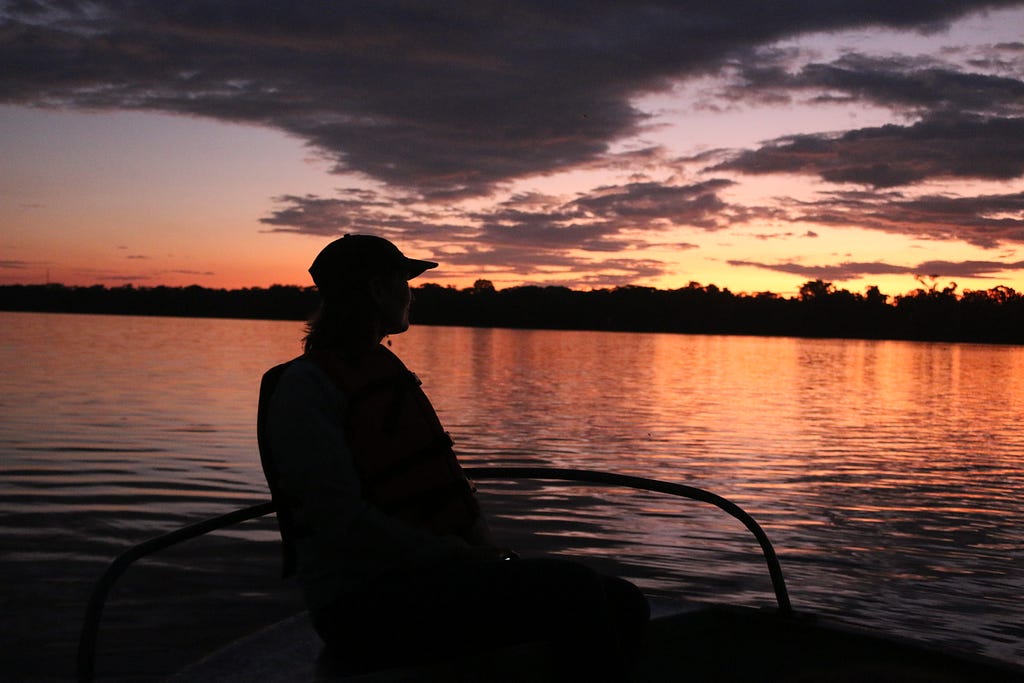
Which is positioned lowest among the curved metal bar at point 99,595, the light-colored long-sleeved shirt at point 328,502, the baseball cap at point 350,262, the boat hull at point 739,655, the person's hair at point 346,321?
the boat hull at point 739,655

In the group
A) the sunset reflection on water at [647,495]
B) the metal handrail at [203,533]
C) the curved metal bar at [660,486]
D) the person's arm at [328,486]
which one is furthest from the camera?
the sunset reflection on water at [647,495]

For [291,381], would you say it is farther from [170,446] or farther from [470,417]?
[470,417]

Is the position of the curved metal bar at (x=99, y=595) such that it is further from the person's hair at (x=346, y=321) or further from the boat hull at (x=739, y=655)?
the person's hair at (x=346, y=321)

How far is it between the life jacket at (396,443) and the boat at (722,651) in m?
0.52

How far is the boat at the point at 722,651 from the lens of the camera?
11.1 ft

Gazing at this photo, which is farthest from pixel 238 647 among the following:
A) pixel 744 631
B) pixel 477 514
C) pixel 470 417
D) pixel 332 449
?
pixel 470 417

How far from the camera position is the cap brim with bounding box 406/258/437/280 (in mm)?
3166

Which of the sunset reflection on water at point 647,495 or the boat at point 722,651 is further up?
the boat at point 722,651

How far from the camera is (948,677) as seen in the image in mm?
3641

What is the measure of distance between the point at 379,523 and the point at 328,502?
0.16 metres

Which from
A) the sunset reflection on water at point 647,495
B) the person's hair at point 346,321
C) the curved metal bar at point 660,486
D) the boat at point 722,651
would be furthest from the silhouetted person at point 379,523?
the sunset reflection on water at point 647,495

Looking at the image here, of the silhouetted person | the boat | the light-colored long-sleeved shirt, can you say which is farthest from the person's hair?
the boat

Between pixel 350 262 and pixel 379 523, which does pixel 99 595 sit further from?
pixel 350 262

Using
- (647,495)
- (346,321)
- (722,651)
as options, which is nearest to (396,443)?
(346,321)
